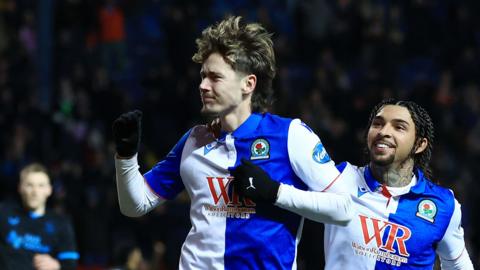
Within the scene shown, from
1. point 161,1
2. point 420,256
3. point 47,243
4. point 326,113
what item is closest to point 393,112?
point 420,256

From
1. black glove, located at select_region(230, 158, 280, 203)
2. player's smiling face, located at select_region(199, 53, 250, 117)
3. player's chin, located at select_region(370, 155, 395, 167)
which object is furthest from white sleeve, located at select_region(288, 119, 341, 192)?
player's chin, located at select_region(370, 155, 395, 167)

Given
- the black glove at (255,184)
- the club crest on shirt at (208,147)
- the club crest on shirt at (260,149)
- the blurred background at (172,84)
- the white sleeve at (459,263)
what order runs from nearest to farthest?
the black glove at (255,184), the club crest on shirt at (260,149), the club crest on shirt at (208,147), the white sleeve at (459,263), the blurred background at (172,84)

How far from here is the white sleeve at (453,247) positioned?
5.46 metres

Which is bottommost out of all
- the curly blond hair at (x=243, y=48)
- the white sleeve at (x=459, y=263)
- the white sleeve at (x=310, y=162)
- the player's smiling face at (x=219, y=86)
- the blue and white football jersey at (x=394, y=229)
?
the white sleeve at (x=459, y=263)

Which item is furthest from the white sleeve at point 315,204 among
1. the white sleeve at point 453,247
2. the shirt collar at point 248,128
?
the white sleeve at point 453,247

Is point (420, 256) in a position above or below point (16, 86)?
below

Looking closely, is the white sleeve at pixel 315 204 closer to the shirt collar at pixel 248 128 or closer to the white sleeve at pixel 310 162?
the white sleeve at pixel 310 162

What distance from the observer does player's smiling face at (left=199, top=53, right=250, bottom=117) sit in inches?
176

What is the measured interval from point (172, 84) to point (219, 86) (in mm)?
9049

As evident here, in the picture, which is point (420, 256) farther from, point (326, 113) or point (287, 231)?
point (326, 113)

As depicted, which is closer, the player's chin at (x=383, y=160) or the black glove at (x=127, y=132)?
the black glove at (x=127, y=132)

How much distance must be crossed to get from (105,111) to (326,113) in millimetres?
3368

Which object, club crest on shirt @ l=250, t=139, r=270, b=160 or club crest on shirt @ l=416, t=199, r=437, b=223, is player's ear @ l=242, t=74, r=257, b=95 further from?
club crest on shirt @ l=416, t=199, r=437, b=223

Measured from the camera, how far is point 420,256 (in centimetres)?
531
